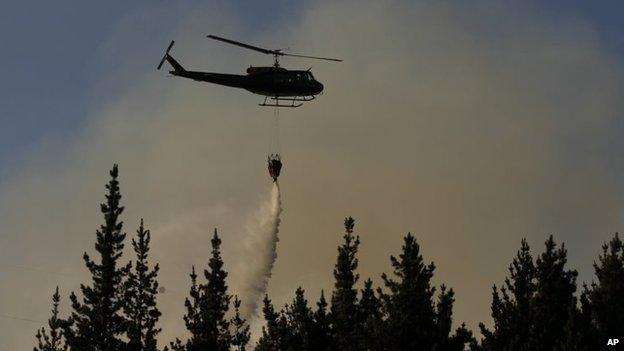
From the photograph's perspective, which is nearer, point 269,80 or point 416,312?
point 416,312

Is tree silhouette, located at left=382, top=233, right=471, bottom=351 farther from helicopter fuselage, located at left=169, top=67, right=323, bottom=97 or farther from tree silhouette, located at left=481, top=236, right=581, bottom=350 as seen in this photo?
helicopter fuselage, located at left=169, top=67, right=323, bottom=97

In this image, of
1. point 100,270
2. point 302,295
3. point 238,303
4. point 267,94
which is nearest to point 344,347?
point 302,295

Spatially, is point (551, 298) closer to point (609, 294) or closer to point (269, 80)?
point (609, 294)

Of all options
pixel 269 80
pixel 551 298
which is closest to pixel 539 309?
pixel 551 298

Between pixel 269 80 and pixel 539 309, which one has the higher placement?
pixel 269 80

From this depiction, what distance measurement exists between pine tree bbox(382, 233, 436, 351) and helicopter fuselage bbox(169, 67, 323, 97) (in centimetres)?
3497

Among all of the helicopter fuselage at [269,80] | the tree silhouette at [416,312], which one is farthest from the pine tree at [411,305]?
the helicopter fuselage at [269,80]

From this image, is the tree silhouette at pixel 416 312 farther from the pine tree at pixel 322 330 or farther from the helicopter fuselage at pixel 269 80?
the helicopter fuselage at pixel 269 80

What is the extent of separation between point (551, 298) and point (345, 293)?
69.6 feet

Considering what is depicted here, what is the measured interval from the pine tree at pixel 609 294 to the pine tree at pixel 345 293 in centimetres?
2002

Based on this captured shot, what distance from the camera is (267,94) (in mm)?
132000

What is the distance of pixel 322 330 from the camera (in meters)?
113

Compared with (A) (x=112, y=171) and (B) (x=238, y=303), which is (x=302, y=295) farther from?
(A) (x=112, y=171)

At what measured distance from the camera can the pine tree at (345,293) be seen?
11706cm
